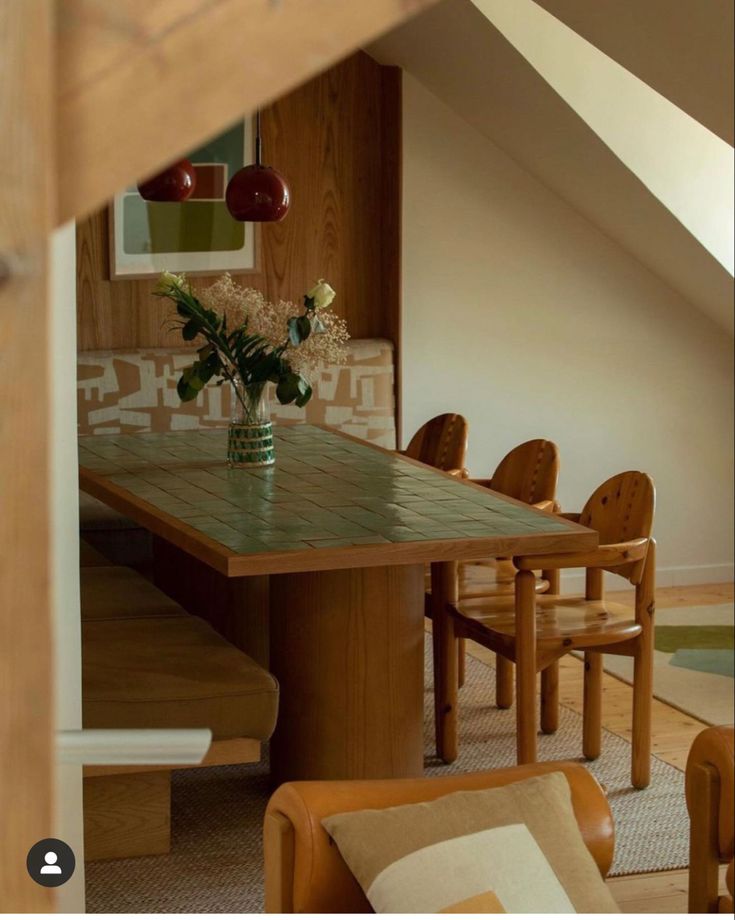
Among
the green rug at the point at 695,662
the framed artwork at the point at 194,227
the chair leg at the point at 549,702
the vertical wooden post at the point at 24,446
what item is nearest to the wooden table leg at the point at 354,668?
the chair leg at the point at 549,702

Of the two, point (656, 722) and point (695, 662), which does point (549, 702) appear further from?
point (695, 662)

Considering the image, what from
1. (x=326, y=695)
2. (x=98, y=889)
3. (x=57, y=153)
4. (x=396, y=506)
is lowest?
(x=98, y=889)

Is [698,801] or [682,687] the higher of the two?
[698,801]

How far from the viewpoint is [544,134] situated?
5.12 meters

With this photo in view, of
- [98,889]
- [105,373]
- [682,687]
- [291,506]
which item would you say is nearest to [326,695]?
[291,506]

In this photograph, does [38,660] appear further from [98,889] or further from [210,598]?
→ [210,598]

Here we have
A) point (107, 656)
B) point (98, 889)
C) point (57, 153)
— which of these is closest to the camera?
point (57, 153)

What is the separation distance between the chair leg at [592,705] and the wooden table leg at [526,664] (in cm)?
40

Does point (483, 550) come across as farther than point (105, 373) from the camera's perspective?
No

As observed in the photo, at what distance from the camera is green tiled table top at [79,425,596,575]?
302 cm

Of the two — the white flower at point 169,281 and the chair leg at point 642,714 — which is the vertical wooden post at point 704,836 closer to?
the chair leg at point 642,714

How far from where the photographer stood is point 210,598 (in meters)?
4.27

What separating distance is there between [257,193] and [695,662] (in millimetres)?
2211

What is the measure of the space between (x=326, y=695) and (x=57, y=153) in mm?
2510
